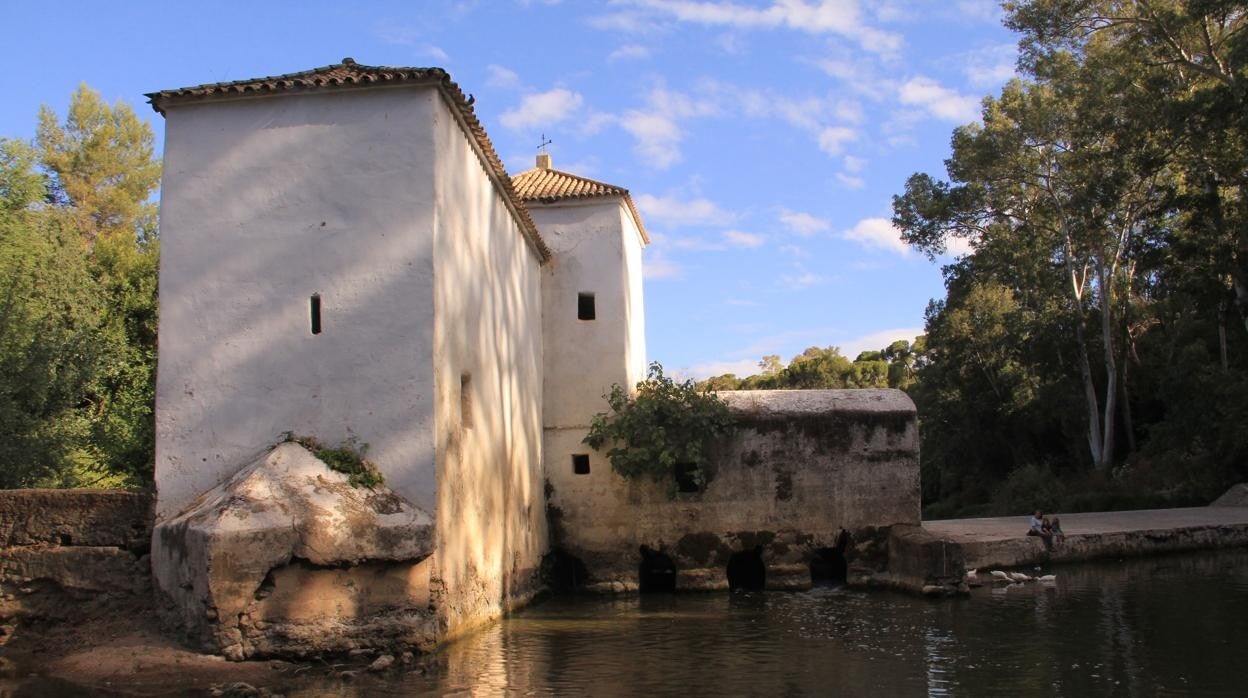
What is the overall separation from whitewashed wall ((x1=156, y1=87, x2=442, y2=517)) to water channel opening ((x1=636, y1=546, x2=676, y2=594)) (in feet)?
25.3

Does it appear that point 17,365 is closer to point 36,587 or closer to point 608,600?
point 36,587

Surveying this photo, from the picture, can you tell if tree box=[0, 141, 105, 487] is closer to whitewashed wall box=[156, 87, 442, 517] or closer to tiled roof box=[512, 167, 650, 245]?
whitewashed wall box=[156, 87, 442, 517]

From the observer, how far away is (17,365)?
18656 mm

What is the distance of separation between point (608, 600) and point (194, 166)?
912 cm

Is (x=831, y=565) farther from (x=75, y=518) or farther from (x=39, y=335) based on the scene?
(x=39, y=335)

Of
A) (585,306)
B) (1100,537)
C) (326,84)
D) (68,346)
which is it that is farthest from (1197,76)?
(68,346)

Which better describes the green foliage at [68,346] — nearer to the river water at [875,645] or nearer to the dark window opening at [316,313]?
the dark window opening at [316,313]

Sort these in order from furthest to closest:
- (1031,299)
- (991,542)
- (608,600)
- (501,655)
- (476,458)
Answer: (1031,299), (991,542), (608,600), (476,458), (501,655)

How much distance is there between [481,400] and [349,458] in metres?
2.68

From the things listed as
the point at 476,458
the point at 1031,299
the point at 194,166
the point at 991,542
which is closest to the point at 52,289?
A: the point at 194,166


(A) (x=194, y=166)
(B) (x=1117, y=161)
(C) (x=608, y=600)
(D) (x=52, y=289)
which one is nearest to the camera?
(A) (x=194, y=166)

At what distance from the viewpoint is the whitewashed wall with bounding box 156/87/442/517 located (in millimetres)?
11516

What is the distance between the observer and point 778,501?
17.3 meters

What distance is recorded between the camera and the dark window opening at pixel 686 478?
685 inches
